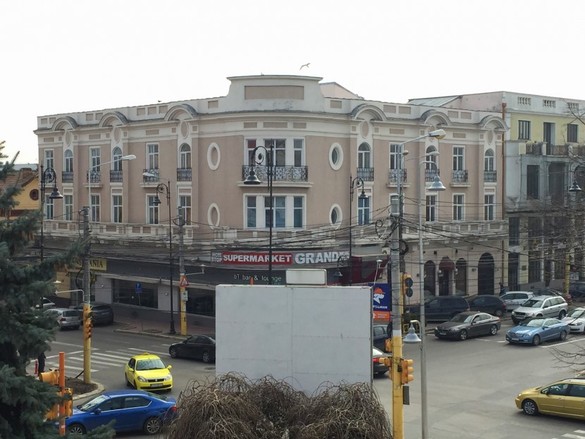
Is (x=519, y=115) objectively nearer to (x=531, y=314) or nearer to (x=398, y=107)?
(x=398, y=107)

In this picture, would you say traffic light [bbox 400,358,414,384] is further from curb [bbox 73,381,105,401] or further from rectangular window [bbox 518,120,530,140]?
rectangular window [bbox 518,120,530,140]

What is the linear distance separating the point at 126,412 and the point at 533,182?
131 ft

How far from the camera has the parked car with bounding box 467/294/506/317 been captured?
153 feet

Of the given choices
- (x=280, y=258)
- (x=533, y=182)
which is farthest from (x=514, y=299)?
(x=280, y=258)

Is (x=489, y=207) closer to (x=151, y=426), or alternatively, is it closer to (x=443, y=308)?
(x=443, y=308)

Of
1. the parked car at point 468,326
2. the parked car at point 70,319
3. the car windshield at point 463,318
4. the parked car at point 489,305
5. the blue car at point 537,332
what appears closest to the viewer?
the blue car at point 537,332

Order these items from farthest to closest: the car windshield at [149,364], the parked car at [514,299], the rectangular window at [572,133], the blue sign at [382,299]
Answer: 1. the rectangular window at [572,133]
2. the parked car at [514,299]
3. the car windshield at [149,364]
4. the blue sign at [382,299]

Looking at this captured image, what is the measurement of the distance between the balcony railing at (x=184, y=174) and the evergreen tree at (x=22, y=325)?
3254cm

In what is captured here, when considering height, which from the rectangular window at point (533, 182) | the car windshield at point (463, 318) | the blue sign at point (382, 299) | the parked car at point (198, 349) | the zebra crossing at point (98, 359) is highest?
the rectangular window at point (533, 182)

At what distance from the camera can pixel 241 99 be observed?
4316cm

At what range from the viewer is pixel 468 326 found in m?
40.0

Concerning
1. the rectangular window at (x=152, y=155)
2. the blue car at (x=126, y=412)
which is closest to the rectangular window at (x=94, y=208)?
the rectangular window at (x=152, y=155)

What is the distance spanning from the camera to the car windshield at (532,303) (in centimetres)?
4531

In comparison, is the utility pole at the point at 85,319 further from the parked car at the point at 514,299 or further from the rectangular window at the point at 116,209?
the parked car at the point at 514,299
